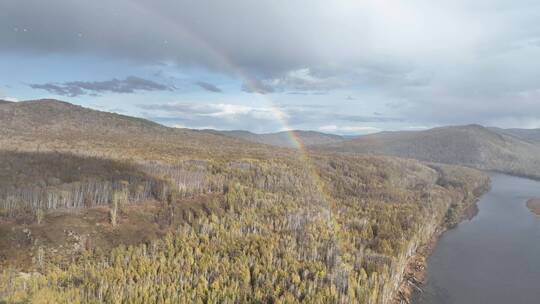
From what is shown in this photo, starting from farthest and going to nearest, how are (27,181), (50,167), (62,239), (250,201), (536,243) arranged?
(536,243) < (250,201) < (50,167) < (27,181) < (62,239)

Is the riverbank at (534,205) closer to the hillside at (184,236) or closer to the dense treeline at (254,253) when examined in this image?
the dense treeline at (254,253)

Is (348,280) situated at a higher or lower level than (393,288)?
higher

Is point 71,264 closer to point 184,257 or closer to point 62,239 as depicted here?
point 62,239

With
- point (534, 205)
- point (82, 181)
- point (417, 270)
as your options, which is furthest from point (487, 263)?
point (534, 205)

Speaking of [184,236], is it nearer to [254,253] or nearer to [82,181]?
[254,253]

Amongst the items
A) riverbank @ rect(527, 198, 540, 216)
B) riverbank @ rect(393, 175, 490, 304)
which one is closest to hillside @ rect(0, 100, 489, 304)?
riverbank @ rect(393, 175, 490, 304)

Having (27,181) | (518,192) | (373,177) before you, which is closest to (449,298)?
(27,181)

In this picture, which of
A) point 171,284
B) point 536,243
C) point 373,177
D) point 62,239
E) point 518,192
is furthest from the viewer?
point 518,192
